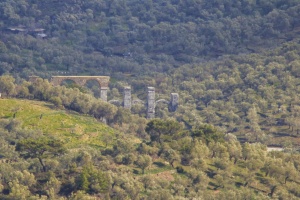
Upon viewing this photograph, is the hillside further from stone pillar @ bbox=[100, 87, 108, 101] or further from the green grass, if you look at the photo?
stone pillar @ bbox=[100, 87, 108, 101]

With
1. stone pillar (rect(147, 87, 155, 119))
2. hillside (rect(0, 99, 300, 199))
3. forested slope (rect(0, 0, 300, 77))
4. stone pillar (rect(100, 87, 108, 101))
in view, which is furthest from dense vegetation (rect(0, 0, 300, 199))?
stone pillar (rect(100, 87, 108, 101))

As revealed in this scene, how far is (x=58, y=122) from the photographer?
279 feet

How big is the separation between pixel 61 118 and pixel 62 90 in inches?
382

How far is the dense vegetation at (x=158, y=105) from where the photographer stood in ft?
225

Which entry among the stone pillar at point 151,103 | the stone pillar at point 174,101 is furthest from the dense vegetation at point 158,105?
the stone pillar at point 174,101

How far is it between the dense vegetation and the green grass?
0.18 meters

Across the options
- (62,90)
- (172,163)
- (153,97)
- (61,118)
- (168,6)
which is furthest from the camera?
(168,6)

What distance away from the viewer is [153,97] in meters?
126

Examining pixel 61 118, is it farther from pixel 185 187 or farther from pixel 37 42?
pixel 37 42

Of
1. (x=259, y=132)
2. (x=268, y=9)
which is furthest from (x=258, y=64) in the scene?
(x=268, y=9)

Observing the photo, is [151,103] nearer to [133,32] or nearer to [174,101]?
[174,101]

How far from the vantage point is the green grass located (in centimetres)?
8181

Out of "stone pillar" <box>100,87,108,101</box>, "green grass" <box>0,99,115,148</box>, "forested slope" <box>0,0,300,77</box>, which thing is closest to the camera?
"green grass" <box>0,99,115,148</box>

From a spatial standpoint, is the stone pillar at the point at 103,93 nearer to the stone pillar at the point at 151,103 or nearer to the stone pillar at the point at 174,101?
the stone pillar at the point at 151,103
